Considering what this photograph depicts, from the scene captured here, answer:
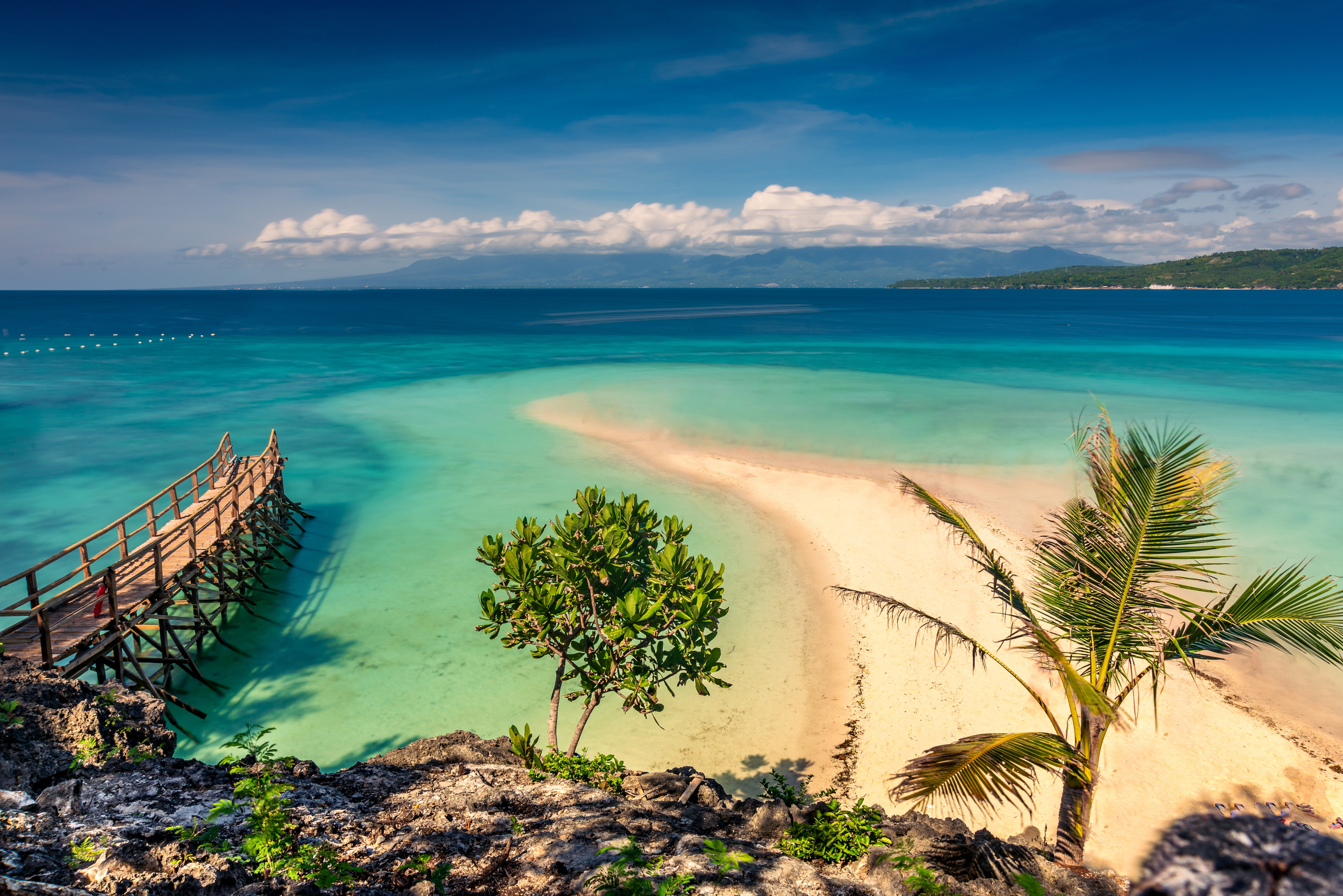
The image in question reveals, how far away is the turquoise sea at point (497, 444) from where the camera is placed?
1350cm

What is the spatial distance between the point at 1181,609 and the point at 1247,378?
54.5 metres

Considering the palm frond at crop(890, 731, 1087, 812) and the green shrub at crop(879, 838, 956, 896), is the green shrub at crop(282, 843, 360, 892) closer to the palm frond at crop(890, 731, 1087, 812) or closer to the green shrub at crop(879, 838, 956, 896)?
the green shrub at crop(879, 838, 956, 896)

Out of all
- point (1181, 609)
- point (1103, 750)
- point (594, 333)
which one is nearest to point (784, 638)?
point (1103, 750)

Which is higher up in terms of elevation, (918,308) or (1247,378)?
(918,308)

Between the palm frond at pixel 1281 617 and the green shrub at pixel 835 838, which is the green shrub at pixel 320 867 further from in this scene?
the palm frond at pixel 1281 617

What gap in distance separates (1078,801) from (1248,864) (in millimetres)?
7485

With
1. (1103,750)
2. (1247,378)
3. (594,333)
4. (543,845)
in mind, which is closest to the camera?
(543,845)

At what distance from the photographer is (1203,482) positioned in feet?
21.9

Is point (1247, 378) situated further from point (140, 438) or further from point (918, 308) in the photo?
point (918, 308)

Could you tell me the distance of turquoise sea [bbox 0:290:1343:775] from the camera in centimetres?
1350

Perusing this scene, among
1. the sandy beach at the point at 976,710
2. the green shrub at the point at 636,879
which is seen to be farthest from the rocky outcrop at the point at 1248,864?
the green shrub at the point at 636,879

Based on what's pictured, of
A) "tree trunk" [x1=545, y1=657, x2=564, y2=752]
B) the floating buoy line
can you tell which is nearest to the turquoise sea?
the floating buoy line

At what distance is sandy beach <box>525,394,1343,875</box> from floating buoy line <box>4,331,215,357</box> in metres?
80.7

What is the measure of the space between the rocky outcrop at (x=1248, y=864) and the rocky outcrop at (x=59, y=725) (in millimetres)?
8880
